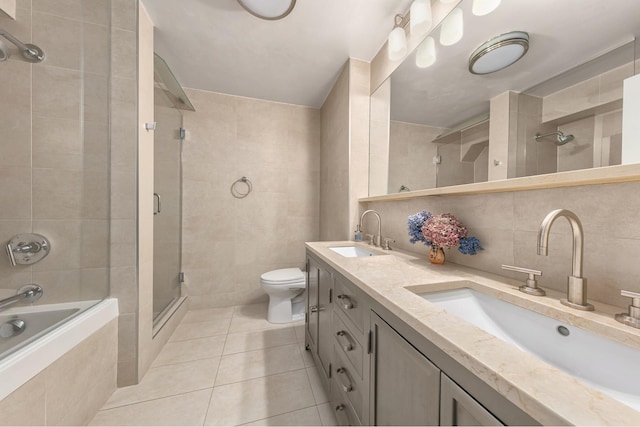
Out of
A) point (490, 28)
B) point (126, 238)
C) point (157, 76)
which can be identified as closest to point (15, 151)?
point (126, 238)

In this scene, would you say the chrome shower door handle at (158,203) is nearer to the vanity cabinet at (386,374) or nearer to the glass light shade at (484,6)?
the vanity cabinet at (386,374)

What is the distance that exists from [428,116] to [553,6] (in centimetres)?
58

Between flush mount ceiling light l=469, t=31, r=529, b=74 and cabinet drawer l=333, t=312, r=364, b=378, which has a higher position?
flush mount ceiling light l=469, t=31, r=529, b=74

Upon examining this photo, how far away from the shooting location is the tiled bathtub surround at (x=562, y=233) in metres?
0.54

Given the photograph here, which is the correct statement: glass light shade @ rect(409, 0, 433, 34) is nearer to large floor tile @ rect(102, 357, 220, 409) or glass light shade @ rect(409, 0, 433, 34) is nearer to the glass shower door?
the glass shower door

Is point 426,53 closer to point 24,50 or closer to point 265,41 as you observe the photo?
point 265,41

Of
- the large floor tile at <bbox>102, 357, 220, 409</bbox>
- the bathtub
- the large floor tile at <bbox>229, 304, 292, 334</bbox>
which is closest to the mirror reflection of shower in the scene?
the bathtub

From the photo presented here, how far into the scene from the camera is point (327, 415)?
1089mm

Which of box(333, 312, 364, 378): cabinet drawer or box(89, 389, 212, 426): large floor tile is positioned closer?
box(333, 312, 364, 378): cabinet drawer

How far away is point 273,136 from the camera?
242 centimetres

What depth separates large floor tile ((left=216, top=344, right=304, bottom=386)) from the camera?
134 cm

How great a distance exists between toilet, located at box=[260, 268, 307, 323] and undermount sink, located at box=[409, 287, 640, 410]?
4.55ft

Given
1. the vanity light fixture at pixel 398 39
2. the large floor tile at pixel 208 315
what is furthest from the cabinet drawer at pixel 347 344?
the vanity light fixture at pixel 398 39

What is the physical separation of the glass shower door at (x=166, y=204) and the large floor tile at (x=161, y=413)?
57 cm
